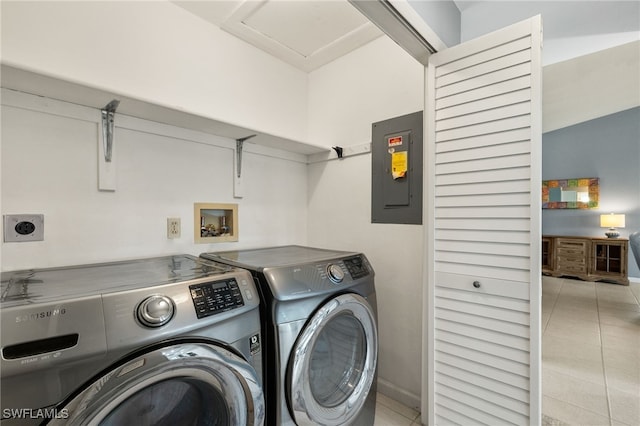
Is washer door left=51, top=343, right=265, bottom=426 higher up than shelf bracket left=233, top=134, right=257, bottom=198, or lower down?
lower down

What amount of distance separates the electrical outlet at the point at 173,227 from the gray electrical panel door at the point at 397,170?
1244 mm

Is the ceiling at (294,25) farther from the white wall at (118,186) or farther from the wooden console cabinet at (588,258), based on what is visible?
the wooden console cabinet at (588,258)

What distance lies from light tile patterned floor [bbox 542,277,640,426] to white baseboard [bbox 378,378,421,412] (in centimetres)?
73

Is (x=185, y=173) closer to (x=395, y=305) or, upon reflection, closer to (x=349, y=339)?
(x=349, y=339)

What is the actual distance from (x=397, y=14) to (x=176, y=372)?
150 centimetres

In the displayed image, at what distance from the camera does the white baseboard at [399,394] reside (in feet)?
5.65

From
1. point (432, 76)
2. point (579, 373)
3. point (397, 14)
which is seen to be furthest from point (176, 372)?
point (579, 373)

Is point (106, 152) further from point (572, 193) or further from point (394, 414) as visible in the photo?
point (572, 193)

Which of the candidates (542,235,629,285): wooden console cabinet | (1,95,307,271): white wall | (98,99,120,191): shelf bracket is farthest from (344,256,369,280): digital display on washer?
(542,235,629,285): wooden console cabinet

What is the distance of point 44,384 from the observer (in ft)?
2.19

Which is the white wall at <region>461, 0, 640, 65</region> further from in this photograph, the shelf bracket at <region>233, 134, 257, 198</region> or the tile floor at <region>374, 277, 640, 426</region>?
the tile floor at <region>374, 277, 640, 426</region>

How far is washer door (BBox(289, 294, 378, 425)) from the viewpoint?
3.84ft

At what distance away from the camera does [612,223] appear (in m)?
5.17

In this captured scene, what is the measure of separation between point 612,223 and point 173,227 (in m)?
7.20
